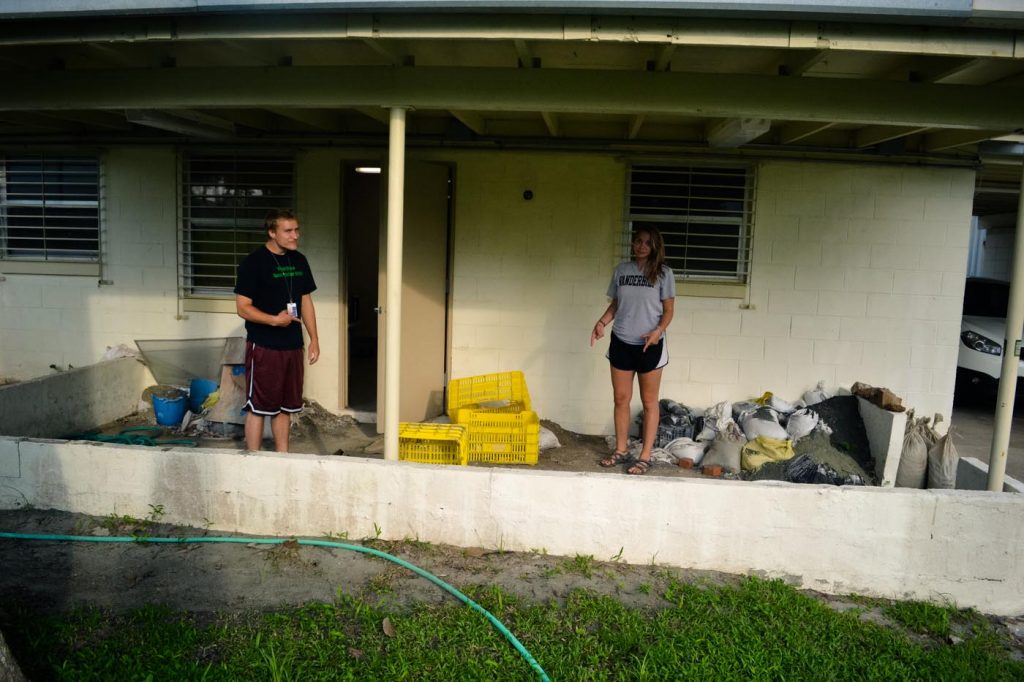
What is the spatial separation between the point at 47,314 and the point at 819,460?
7482 millimetres

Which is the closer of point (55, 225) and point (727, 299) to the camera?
point (727, 299)

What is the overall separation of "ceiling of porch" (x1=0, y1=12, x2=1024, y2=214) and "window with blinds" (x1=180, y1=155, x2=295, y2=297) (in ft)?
5.34

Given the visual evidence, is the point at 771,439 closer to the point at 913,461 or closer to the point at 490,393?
the point at 913,461

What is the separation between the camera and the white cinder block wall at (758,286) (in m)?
7.05

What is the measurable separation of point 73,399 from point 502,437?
378 centimetres

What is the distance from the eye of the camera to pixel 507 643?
3461 millimetres

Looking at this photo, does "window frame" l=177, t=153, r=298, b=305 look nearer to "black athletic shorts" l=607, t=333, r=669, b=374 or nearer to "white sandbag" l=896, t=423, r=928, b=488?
"black athletic shorts" l=607, t=333, r=669, b=374

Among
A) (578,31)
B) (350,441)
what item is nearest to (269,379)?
(350,441)

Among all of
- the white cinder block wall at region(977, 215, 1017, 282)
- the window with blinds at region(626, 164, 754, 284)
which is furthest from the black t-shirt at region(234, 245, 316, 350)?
the white cinder block wall at region(977, 215, 1017, 282)

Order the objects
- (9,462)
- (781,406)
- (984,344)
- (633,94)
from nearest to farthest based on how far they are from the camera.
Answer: (633,94) → (9,462) → (781,406) → (984,344)

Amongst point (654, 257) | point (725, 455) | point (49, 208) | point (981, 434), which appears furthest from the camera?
point (981, 434)

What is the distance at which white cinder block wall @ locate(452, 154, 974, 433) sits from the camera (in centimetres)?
705

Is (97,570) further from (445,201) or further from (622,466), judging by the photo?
(445,201)

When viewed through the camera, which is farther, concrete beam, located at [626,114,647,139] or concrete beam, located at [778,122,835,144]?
concrete beam, located at [626,114,647,139]
